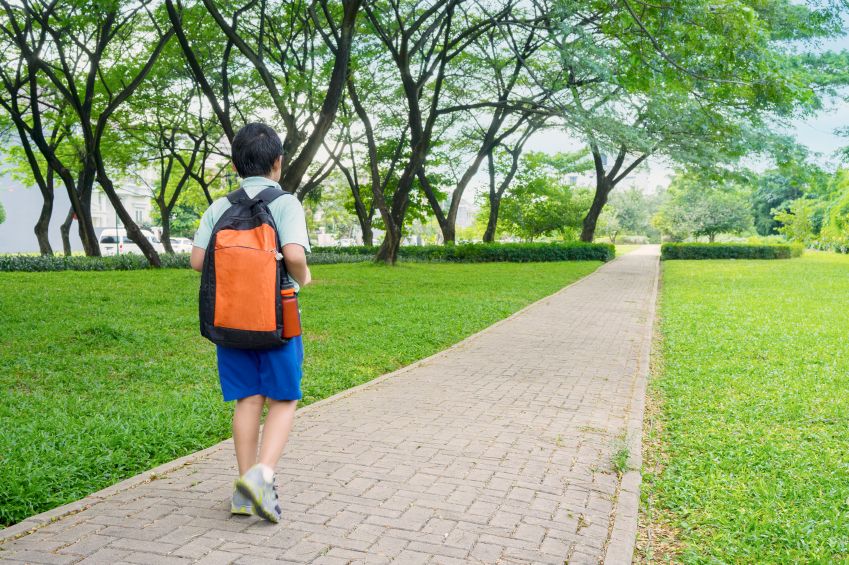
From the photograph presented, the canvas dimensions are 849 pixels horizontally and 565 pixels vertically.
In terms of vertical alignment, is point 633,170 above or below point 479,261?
above

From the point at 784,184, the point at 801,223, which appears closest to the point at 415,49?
the point at 801,223

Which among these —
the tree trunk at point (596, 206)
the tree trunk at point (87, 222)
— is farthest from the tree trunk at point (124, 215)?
the tree trunk at point (596, 206)

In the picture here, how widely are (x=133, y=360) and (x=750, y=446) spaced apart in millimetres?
5637

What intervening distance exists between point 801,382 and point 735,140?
12999 millimetres

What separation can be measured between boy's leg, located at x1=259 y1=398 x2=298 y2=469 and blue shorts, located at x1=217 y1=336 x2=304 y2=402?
0.07 m

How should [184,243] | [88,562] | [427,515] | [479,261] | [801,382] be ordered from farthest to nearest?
[184,243], [479,261], [801,382], [427,515], [88,562]

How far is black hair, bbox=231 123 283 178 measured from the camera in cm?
342

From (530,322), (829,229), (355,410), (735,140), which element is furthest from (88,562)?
→ (829,229)

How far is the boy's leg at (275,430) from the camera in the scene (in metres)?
3.42

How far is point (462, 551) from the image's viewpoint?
3219 millimetres

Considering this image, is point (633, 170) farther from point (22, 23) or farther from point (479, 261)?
point (22, 23)

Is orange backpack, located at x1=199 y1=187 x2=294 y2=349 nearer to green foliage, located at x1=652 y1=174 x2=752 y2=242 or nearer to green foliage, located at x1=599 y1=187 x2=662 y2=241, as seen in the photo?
green foliage, located at x1=652 y1=174 x2=752 y2=242

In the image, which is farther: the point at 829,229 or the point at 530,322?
the point at 829,229

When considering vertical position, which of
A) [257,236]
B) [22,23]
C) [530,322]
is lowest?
[530,322]
